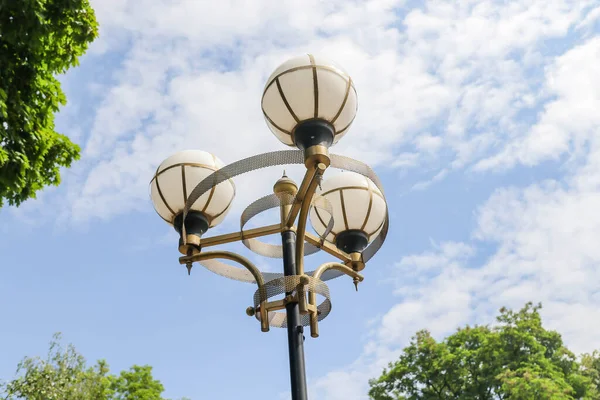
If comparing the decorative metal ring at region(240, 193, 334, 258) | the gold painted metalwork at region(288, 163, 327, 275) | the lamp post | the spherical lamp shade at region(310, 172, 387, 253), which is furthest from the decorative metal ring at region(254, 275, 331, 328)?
the spherical lamp shade at region(310, 172, 387, 253)

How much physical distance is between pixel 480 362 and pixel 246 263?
22.5 meters

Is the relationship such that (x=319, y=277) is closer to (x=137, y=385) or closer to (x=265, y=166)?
(x=265, y=166)

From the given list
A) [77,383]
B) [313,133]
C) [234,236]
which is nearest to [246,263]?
[234,236]

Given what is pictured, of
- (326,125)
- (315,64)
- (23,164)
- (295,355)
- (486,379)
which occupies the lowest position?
(295,355)

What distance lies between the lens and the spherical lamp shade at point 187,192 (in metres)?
4.85

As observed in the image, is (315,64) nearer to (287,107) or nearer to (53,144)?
(287,107)

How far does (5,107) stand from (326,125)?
2873 mm

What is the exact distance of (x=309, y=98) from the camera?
13.5 ft

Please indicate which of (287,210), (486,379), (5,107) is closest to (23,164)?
(5,107)

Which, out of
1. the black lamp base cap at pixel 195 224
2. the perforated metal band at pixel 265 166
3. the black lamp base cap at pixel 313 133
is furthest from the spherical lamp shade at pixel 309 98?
the black lamp base cap at pixel 195 224

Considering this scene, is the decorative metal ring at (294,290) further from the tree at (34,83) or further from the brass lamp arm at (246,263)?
the tree at (34,83)

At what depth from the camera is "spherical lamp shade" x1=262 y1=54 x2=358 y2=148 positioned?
162 inches

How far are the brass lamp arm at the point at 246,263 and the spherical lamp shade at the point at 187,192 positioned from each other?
200 millimetres

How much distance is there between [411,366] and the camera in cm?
2495
